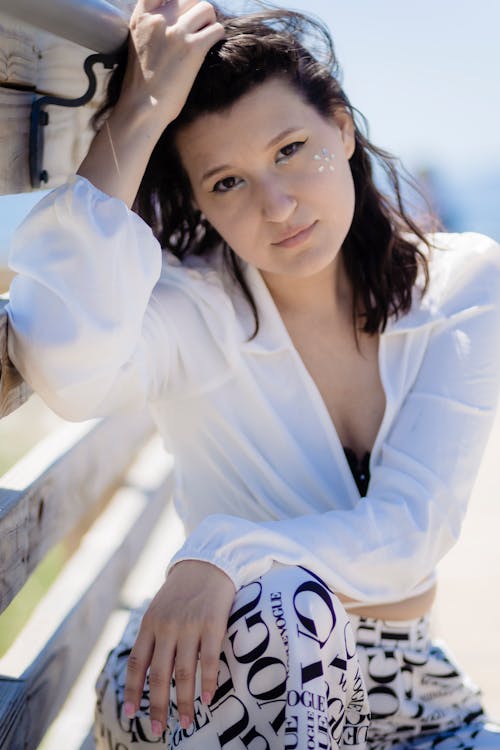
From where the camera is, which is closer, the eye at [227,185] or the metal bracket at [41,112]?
the metal bracket at [41,112]

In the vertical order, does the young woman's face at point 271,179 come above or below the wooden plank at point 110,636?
above

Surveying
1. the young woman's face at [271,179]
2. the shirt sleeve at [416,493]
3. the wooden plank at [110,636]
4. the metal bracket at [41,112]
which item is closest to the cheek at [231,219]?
the young woman's face at [271,179]

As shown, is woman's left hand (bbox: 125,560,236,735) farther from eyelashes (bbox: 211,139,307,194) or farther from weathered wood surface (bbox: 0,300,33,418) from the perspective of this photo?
eyelashes (bbox: 211,139,307,194)

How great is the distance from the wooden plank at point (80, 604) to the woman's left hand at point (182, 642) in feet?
1.58

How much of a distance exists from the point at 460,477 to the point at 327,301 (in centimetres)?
53

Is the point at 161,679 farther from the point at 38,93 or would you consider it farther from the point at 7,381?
the point at 38,93

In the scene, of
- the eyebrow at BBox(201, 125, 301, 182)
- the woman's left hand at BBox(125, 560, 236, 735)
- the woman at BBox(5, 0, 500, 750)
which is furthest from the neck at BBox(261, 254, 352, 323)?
the woman's left hand at BBox(125, 560, 236, 735)

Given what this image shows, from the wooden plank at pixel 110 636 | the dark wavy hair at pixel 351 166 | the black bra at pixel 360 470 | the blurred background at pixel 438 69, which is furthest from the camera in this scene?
the blurred background at pixel 438 69

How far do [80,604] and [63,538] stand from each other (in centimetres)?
35

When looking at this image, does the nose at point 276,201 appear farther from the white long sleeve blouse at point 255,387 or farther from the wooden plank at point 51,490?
the wooden plank at point 51,490

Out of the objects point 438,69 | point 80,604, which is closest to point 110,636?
point 80,604

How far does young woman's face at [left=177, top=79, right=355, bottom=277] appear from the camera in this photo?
1.77 metres

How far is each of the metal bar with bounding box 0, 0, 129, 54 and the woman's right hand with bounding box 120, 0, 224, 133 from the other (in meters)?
0.04

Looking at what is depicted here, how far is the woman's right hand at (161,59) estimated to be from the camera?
5.29 feet
